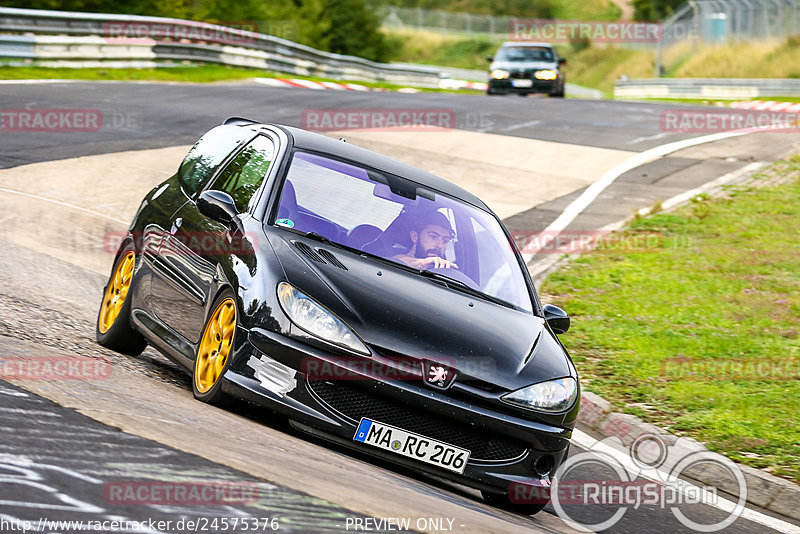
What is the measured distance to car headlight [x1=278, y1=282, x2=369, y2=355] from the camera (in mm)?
5555

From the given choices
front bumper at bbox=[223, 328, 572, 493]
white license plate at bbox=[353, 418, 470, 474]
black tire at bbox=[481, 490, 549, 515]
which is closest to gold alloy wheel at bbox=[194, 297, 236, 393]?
front bumper at bbox=[223, 328, 572, 493]

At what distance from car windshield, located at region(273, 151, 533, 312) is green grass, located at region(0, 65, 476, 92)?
18.0m

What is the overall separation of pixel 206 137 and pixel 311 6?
52460 mm

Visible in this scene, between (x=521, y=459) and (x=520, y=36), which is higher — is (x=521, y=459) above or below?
above

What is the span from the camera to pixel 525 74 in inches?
1299

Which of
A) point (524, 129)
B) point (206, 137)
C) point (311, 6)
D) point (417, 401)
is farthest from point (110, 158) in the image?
point (311, 6)

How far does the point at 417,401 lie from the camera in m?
5.50

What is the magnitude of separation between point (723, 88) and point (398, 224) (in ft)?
111

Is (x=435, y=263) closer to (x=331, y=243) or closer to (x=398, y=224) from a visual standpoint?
(x=398, y=224)

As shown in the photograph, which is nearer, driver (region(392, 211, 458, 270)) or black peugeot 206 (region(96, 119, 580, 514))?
black peugeot 206 (region(96, 119, 580, 514))

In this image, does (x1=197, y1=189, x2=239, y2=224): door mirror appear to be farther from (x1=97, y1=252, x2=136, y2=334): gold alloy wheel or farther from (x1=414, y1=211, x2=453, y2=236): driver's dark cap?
(x1=414, y1=211, x2=453, y2=236): driver's dark cap

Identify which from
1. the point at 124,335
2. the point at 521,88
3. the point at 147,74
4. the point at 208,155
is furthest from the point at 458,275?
the point at 521,88

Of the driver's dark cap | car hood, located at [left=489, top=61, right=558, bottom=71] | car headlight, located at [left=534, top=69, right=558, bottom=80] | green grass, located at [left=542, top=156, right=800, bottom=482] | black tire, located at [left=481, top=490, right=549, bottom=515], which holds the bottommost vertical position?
car headlight, located at [left=534, top=69, right=558, bottom=80]

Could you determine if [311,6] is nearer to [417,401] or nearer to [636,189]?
[636,189]
